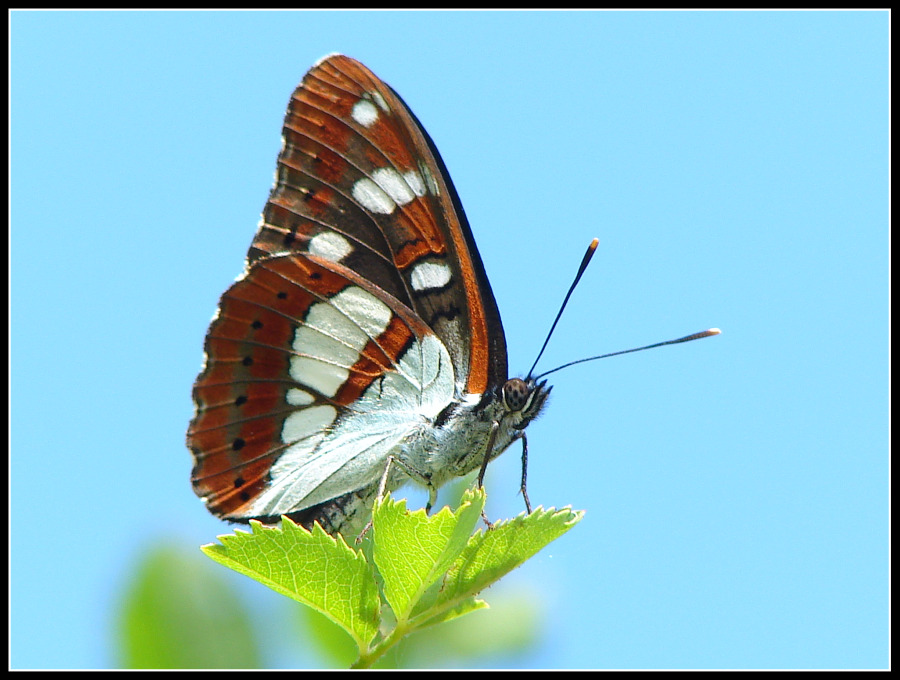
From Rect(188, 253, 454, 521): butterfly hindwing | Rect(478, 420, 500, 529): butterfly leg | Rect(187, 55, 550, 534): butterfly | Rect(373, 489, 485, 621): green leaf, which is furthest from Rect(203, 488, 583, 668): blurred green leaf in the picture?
Rect(188, 253, 454, 521): butterfly hindwing

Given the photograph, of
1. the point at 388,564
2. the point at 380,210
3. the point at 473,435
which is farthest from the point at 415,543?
the point at 380,210

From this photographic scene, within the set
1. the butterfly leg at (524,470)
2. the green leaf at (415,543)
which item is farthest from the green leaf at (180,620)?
the butterfly leg at (524,470)

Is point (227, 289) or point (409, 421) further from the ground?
point (227, 289)

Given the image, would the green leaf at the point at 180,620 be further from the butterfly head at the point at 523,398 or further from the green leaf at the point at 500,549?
the butterfly head at the point at 523,398

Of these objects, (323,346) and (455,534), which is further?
(323,346)

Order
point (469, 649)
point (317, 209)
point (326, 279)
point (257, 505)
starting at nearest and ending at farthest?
point (469, 649), point (257, 505), point (326, 279), point (317, 209)

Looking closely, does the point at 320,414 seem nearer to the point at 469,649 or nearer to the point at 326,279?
the point at 326,279

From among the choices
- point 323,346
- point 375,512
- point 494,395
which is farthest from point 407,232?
point 375,512
